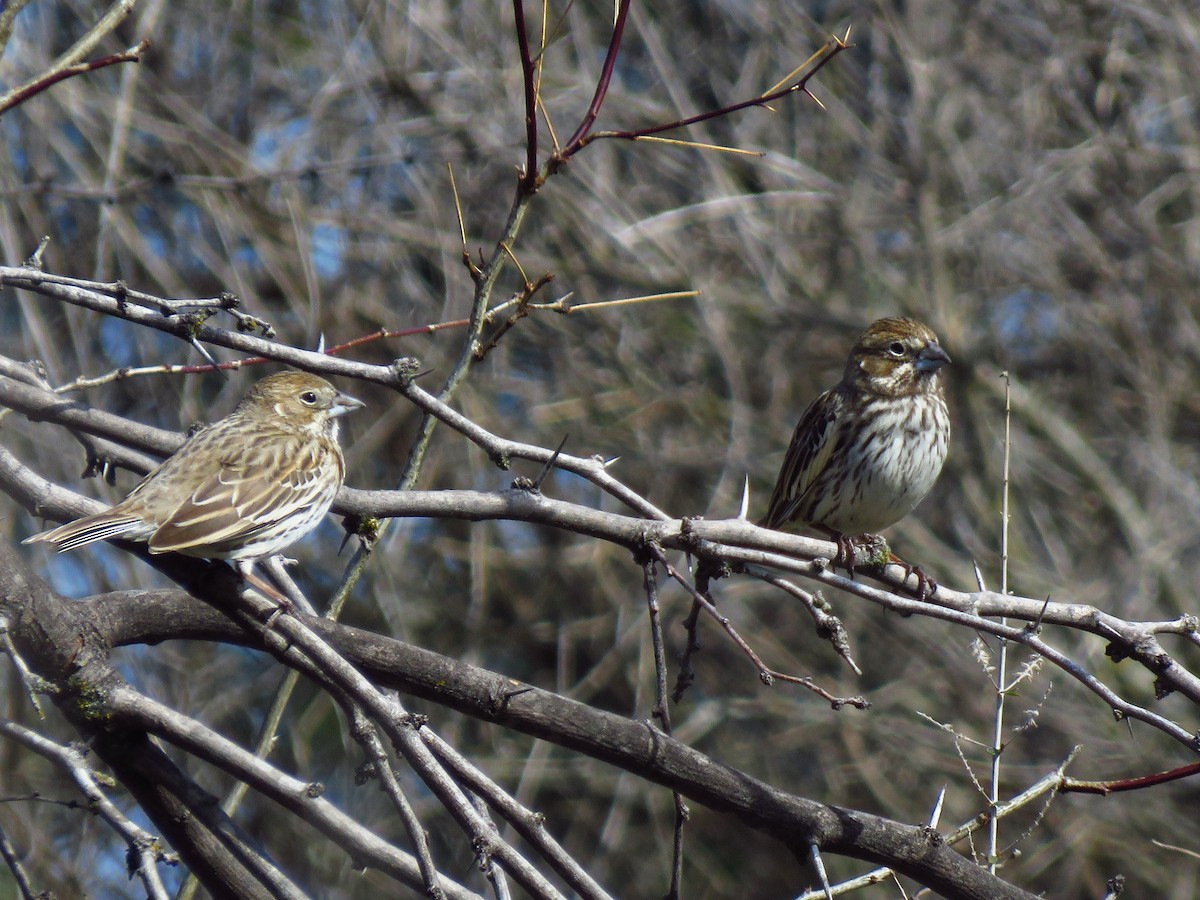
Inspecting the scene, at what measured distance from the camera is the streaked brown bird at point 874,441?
6.94 metres

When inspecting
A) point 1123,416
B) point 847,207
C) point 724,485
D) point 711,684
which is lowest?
point 711,684

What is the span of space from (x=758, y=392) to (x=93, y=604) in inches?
321

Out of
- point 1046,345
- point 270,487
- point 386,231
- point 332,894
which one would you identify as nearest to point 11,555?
point 270,487

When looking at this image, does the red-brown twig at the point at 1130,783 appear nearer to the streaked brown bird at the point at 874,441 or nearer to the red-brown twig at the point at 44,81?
the streaked brown bird at the point at 874,441

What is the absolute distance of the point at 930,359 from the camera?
710 centimetres

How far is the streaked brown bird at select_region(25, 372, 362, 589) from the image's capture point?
420 centimetres

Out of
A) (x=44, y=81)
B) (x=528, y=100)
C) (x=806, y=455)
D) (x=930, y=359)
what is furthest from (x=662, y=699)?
(x=930, y=359)

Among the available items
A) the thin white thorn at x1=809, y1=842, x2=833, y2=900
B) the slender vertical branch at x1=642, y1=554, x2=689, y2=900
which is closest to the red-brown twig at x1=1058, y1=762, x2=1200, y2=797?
the thin white thorn at x1=809, y1=842, x2=833, y2=900

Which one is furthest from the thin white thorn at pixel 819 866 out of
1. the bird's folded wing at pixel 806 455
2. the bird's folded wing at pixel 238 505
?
the bird's folded wing at pixel 806 455

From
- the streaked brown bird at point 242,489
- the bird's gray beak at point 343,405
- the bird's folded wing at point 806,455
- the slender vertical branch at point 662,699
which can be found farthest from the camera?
the bird's folded wing at point 806,455

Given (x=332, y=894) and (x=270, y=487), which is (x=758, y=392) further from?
(x=270, y=487)

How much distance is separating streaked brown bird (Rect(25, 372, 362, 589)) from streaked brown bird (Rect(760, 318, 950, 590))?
278 centimetres

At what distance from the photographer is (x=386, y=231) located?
9.34 m

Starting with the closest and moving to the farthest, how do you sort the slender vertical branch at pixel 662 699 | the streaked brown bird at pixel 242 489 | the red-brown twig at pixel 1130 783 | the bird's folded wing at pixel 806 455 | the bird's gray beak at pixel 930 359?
the slender vertical branch at pixel 662 699
the red-brown twig at pixel 1130 783
the streaked brown bird at pixel 242 489
the bird's gray beak at pixel 930 359
the bird's folded wing at pixel 806 455
